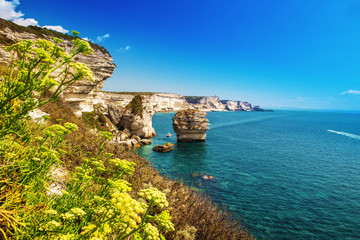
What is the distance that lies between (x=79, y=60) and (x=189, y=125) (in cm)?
2590

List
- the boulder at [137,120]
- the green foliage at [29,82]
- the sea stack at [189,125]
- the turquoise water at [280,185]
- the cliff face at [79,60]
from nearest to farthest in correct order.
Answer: the green foliage at [29,82] → the turquoise water at [280,185] → the cliff face at [79,60] → the sea stack at [189,125] → the boulder at [137,120]

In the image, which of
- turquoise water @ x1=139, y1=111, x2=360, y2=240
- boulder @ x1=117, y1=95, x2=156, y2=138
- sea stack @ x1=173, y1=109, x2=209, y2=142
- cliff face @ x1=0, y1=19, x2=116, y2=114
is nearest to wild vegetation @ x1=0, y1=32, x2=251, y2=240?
turquoise water @ x1=139, y1=111, x2=360, y2=240

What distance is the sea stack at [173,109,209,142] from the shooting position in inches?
1547

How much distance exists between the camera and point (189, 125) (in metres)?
39.7

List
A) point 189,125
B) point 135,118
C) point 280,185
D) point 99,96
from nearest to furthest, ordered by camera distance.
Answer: point 280,185 < point 189,125 < point 135,118 < point 99,96

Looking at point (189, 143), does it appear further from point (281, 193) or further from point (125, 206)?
point (125, 206)

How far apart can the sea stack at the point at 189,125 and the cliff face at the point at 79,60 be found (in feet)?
61.5

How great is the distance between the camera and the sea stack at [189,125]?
39.3m

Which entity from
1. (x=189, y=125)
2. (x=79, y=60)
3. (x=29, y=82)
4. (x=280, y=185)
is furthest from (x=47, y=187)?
(x=189, y=125)

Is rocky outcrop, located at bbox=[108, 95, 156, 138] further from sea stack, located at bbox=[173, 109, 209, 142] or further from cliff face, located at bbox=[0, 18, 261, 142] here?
sea stack, located at bbox=[173, 109, 209, 142]

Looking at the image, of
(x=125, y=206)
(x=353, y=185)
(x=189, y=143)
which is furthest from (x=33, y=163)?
(x=189, y=143)

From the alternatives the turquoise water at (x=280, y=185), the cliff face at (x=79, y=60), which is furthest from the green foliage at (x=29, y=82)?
the cliff face at (x=79, y=60)

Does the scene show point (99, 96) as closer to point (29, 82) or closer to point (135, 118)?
point (135, 118)

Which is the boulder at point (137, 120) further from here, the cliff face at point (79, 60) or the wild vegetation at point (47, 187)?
the wild vegetation at point (47, 187)
